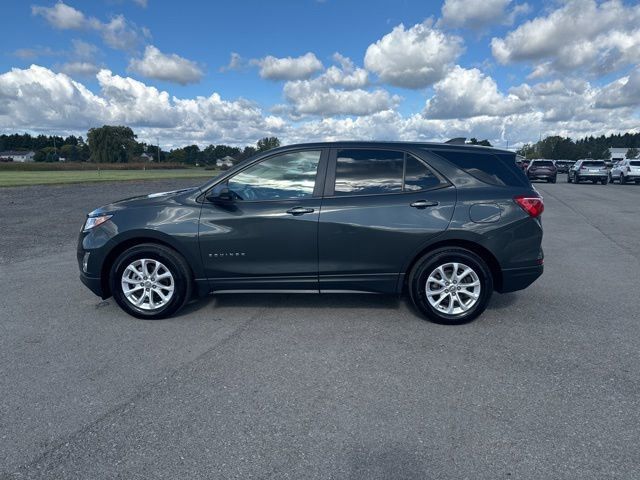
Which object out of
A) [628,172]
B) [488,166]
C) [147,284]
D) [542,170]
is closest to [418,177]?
[488,166]

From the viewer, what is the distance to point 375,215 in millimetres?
4629

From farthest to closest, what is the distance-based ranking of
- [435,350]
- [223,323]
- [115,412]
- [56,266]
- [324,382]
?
[56,266]
[223,323]
[435,350]
[324,382]
[115,412]

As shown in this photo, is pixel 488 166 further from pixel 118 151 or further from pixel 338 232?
pixel 118 151

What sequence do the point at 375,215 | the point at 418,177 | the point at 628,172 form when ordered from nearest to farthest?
1. the point at 375,215
2. the point at 418,177
3. the point at 628,172

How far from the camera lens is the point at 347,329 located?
4551 mm

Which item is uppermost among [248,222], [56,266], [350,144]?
[350,144]

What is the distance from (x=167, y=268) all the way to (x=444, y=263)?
2749 millimetres

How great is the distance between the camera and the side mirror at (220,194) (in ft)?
15.3

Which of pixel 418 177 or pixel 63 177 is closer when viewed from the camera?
pixel 418 177

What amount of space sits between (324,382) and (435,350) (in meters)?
1.12

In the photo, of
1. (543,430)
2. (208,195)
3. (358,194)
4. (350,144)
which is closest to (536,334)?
(543,430)

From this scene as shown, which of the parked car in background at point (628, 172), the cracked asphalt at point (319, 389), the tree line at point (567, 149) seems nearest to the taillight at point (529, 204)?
the cracked asphalt at point (319, 389)

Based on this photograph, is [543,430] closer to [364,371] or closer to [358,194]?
[364,371]

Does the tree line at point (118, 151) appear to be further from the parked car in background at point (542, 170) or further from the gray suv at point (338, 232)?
the gray suv at point (338, 232)
